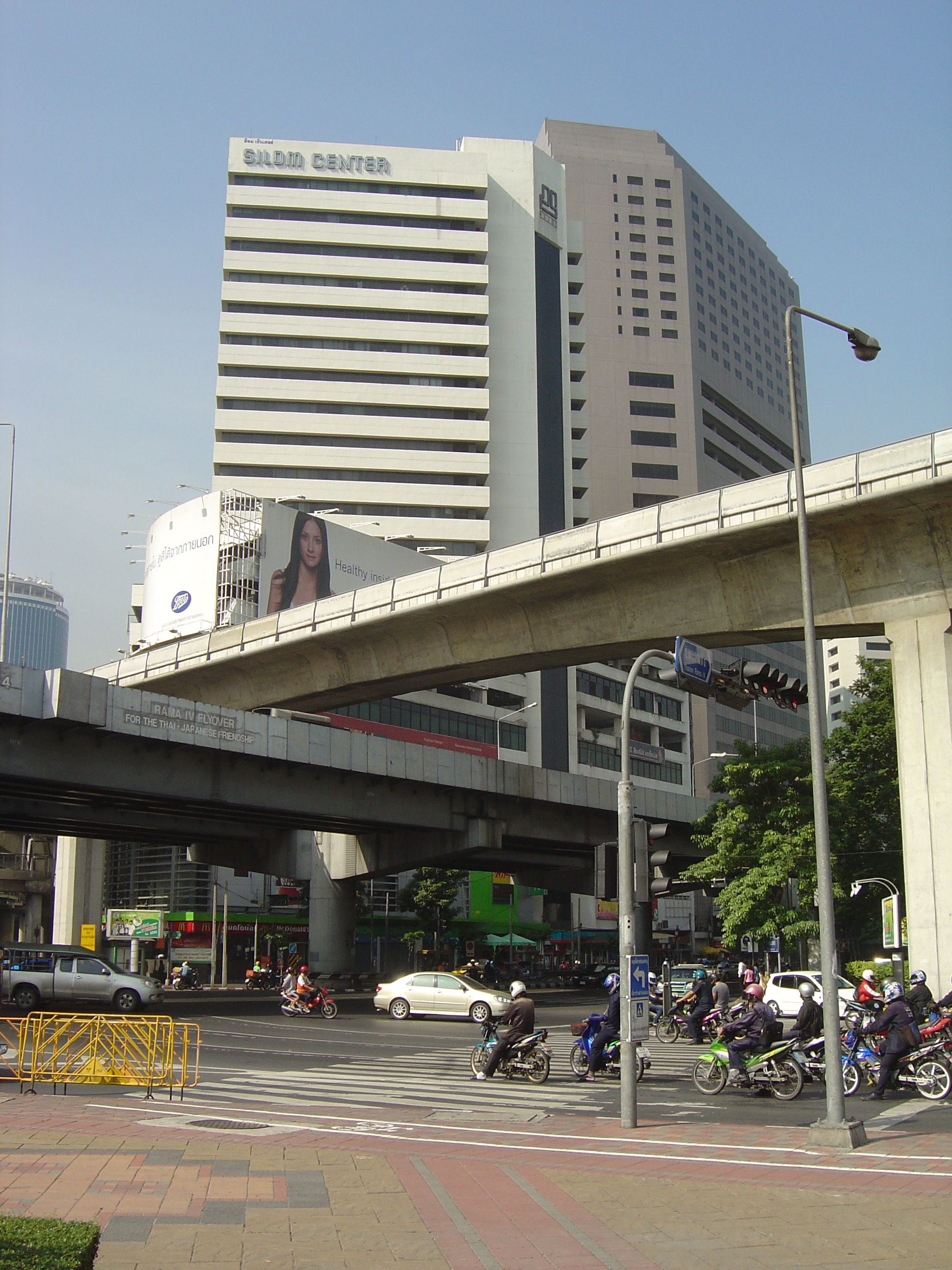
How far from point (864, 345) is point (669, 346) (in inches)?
5018

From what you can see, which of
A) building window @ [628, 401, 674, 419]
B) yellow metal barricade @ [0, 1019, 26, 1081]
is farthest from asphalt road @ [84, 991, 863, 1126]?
building window @ [628, 401, 674, 419]

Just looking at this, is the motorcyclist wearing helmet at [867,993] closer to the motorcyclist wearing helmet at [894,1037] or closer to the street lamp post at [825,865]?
the motorcyclist wearing helmet at [894,1037]

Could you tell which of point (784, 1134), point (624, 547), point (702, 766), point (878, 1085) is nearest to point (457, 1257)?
point (784, 1134)

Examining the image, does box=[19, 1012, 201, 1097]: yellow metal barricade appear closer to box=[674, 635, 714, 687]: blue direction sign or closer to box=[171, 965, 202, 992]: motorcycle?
box=[674, 635, 714, 687]: blue direction sign

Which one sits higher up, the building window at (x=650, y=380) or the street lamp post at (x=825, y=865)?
the building window at (x=650, y=380)

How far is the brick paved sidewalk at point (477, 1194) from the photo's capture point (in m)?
7.66

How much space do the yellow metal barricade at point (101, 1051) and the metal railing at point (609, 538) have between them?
17.7 m

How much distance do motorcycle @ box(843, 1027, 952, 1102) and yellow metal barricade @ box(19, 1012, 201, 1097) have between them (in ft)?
30.0

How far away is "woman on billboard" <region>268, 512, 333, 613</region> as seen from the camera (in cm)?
6525

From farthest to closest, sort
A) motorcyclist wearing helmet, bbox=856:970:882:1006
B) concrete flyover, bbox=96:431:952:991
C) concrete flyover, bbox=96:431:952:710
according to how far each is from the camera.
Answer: concrete flyover, bbox=96:431:952:710 → concrete flyover, bbox=96:431:952:991 → motorcyclist wearing helmet, bbox=856:970:882:1006

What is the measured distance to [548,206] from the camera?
4429 inches

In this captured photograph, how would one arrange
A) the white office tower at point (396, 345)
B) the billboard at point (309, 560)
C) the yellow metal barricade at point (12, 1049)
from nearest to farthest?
the yellow metal barricade at point (12, 1049)
the billboard at point (309, 560)
the white office tower at point (396, 345)

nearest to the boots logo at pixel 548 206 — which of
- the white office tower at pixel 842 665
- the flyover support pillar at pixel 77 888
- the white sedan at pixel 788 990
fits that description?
the white office tower at pixel 842 665

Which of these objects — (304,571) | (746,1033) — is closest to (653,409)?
(304,571)
